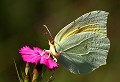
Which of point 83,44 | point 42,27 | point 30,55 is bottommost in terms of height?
point 83,44

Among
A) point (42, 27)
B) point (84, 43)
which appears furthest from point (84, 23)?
point (42, 27)

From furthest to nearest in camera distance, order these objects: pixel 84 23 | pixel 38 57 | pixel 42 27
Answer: pixel 42 27
pixel 84 23
pixel 38 57

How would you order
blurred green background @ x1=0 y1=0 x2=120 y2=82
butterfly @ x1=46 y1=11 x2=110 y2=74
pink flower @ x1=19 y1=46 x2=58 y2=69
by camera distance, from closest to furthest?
pink flower @ x1=19 y1=46 x2=58 y2=69
butterfly @ x1=46 y1=11 x2=110 y2=74
blurred green background @ x1=0 y1=0 x2=120 y2=82

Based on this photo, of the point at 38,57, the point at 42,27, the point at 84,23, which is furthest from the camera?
the point at 42,27

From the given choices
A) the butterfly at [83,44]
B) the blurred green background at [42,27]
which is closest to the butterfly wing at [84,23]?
the butterfly at [83,44]

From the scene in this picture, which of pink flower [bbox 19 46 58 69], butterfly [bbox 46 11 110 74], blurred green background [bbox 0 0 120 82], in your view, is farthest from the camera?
blurred green background [bbox 0 0 120 82]

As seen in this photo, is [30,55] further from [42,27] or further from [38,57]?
[42,27]

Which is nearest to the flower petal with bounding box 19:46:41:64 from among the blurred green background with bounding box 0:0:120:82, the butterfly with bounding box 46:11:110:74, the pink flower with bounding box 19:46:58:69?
the pink flower with bounding box 19:46:58:69

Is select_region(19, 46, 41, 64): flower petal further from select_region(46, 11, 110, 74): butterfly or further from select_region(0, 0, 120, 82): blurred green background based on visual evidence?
select_region(0, 0, 120, 82): blurred green background
